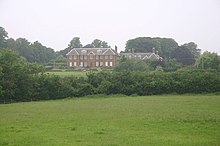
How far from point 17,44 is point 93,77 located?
5522cm

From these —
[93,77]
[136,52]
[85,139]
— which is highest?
[136,52]

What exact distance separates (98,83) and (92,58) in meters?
54.0

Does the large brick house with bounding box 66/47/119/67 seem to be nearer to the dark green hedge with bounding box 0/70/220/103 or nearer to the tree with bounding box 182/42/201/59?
the tree with bounding box 182/42/201/59

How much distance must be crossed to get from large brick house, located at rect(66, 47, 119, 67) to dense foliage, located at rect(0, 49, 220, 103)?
50.9m

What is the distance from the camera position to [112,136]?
1862 centimetres

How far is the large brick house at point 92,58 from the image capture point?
116 meters

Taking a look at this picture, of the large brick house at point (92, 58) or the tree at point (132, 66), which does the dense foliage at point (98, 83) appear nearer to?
the tree at point (132, 66)

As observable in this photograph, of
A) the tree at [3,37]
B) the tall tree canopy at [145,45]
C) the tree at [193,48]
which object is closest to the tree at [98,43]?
the tall tree canopy at [145,45]

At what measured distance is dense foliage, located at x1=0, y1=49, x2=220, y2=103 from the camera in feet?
182

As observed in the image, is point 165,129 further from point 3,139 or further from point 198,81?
point 198,81

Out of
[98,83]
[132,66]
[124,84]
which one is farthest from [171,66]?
[98,83]

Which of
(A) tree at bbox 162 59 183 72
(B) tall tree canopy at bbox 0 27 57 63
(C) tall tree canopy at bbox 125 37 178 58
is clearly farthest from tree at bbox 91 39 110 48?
(A) tree at bbox 162 59 183 72

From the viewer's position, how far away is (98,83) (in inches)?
2486

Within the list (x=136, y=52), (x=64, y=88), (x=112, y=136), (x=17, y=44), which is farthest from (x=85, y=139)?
(x=136, y=52)
